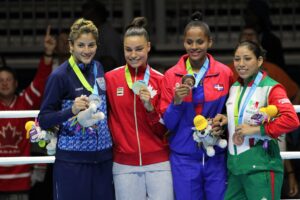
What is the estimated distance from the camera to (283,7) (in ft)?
36.9

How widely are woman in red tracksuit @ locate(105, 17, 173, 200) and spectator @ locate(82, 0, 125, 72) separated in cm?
149

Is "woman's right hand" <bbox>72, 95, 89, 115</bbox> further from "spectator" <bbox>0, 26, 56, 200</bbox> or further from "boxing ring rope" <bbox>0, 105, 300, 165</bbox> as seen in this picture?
"spectator" <bbox>0, 26, 56, 200</bbox>

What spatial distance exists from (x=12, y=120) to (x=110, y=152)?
2.26 m

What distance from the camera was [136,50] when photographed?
643 cm

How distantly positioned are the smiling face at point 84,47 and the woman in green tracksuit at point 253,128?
36.5 inches

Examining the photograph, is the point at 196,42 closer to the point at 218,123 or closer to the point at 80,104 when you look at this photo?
the point at 218,123

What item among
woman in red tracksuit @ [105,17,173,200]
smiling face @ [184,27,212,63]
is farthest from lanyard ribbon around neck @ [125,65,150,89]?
smiling face @ [184,27,212,63]

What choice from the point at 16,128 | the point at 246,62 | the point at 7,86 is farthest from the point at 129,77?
the point at 7,86

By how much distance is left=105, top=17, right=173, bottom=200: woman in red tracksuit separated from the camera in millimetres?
6441

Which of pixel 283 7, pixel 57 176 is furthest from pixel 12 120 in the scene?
pixel 283 7

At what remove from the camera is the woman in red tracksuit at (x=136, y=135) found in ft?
21.1

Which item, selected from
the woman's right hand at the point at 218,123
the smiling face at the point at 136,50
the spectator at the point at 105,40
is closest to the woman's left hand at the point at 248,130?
the woman's right hand at the point at 218,123

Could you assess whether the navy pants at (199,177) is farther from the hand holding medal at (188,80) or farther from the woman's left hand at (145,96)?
the hand holding medal at (188,80)

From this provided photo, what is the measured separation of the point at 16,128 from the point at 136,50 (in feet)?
7.95
